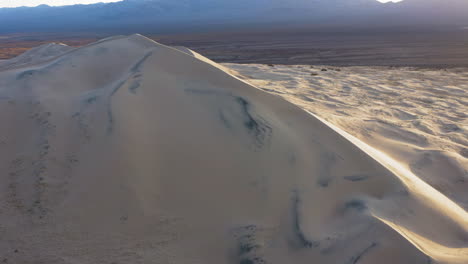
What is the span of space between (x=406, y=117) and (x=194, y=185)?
391 cm

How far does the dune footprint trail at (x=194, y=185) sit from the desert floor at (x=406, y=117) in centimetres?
78

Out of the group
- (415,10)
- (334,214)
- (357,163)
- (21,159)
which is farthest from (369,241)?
(415,10)

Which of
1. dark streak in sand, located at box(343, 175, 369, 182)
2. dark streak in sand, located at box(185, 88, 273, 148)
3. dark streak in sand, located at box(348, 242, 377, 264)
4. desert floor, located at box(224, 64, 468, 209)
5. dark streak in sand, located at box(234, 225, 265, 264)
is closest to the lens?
dark streak in sand, located at box(348, 242, 377, 264)

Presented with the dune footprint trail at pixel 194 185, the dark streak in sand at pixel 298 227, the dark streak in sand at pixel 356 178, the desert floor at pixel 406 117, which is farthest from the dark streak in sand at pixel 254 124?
the desert floor at pixel 406 117

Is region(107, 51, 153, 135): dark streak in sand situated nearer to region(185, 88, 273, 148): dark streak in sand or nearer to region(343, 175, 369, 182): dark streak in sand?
region(185, 88, 273, 148): dark streak in sand

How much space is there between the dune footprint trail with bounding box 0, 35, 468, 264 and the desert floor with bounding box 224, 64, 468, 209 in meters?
0.78

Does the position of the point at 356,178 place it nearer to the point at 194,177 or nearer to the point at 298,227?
the point at 298,227

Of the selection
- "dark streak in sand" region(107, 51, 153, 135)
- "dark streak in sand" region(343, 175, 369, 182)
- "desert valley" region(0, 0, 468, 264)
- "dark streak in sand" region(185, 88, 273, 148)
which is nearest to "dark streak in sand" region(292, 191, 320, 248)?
"desert valley" region(0, 0, 468, 264)

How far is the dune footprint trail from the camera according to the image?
1.89 m

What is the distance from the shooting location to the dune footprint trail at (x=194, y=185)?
1.89 metres

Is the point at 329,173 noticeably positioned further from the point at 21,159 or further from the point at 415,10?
the point at 415,10

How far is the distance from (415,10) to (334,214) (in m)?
89.0

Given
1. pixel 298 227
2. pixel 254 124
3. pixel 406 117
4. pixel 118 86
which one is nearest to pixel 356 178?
pixel 298 227

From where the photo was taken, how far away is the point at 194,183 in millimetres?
2281
